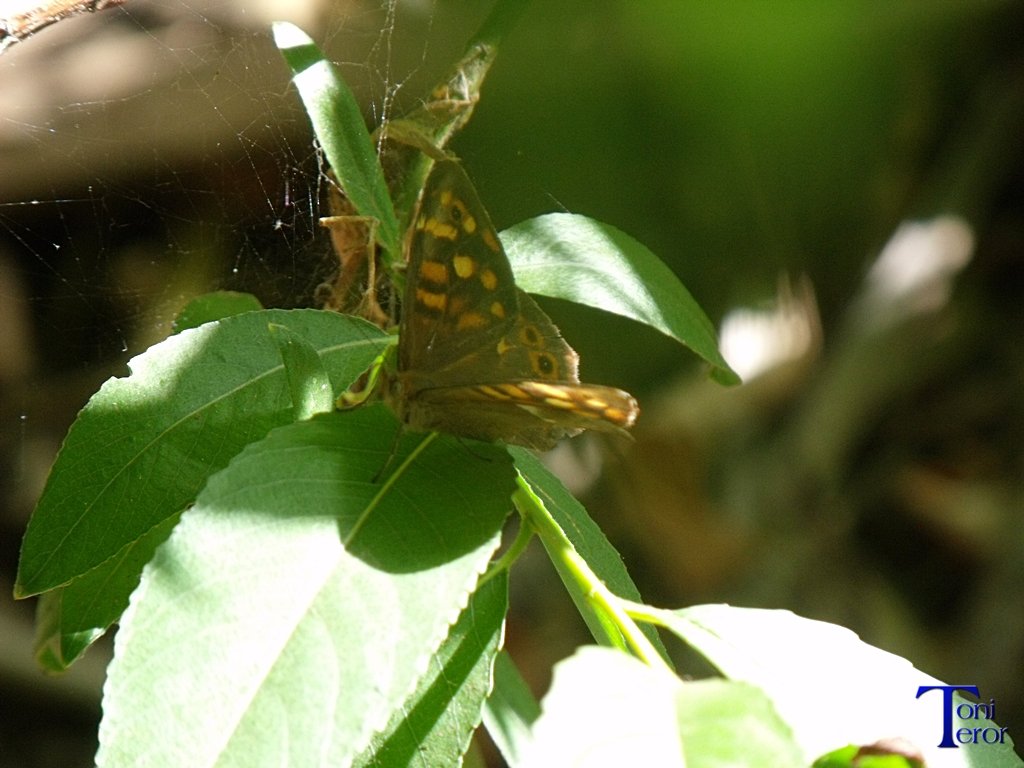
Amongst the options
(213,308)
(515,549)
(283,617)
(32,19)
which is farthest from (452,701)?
(32,19)

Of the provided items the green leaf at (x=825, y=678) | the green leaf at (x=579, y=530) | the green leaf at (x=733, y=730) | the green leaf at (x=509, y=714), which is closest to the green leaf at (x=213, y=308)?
the green leaf at (x=579, y=530)

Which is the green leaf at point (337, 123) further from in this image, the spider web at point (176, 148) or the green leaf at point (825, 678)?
the green leaf at point (825, 678)

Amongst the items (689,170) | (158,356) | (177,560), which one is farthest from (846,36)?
(177,560)

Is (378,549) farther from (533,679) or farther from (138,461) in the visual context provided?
(533,679)

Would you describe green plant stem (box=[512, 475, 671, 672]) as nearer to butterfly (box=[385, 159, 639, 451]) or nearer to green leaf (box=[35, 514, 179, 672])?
butterfly (box=[385, 159, 639, 451])

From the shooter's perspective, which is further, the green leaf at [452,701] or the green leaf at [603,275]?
the green leaf at [603,275]

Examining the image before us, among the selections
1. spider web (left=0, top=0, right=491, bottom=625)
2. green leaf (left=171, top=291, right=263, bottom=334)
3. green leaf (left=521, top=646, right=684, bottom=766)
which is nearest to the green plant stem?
green leaf (left=521, top=646, right=684, bottom=766)
